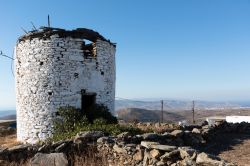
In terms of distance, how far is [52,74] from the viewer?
1614cm

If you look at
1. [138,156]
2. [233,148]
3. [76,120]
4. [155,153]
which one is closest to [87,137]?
[138,156]

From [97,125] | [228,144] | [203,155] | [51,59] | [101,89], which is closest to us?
[203,155]

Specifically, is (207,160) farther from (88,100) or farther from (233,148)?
(88,100)

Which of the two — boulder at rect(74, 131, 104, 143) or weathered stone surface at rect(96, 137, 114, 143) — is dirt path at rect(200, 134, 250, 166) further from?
boulder at rect(74, 131, 104, 143)

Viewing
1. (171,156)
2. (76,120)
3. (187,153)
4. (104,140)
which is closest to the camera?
(187,153)

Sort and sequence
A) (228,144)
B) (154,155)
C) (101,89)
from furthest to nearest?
(101,89) < (228,144) < (154,155)

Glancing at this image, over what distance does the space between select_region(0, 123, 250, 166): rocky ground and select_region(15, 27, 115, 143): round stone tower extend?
532 cm

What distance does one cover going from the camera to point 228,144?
13938 millimetres

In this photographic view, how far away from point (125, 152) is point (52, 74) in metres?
7.70

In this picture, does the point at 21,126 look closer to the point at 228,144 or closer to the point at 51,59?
the point at 51,59

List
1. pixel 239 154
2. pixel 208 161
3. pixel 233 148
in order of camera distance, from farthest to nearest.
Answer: pixel 233 148
pixel 239 154
pixel 208 161

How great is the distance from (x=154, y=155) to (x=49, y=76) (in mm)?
8829

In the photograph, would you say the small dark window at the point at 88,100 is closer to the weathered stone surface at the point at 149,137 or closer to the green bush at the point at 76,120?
the green bush at the point at 76,120

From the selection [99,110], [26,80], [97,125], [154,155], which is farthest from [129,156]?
[26,80]
